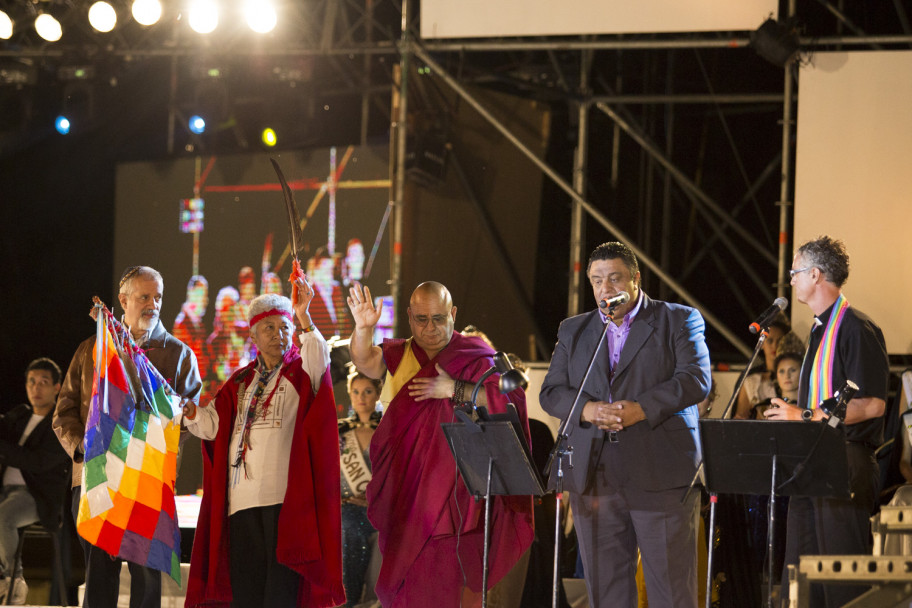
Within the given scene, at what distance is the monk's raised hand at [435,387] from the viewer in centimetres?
430

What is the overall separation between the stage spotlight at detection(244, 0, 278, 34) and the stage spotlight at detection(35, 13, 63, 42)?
155 cm

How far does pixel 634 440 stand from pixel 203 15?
5403 mm

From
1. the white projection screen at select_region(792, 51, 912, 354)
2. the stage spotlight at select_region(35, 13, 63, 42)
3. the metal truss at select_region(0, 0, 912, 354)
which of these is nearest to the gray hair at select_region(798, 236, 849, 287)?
the white projection screen at select_region(792, 51, 912, 354)

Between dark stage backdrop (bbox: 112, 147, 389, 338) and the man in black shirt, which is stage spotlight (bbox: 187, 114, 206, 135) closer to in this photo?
dark stage backdrop (bbox: 112, 147, 389, 338)

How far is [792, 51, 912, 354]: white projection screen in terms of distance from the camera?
6.71m

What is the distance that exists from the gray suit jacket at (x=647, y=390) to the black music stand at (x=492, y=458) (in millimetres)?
314

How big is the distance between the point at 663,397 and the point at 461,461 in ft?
2.55

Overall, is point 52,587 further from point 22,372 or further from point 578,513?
point 578,513

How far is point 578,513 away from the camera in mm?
4055

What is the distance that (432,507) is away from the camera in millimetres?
4266

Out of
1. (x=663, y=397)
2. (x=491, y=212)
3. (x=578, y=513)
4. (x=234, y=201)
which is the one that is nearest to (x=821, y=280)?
(x=663, y=397)

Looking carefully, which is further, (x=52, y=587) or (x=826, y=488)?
(x=52, y=587)

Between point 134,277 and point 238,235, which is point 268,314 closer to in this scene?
point 134,277

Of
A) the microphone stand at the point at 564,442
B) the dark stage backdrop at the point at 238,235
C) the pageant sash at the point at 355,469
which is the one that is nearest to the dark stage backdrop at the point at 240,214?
the dark stage backdrop at the point at 238,235
